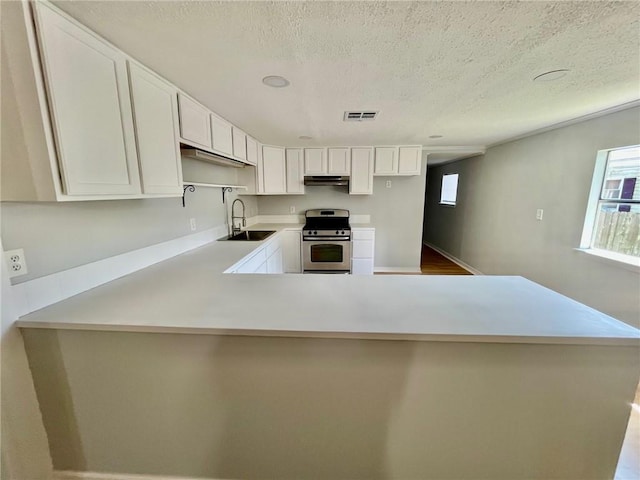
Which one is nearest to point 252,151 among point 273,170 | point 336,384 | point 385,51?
point 273,170

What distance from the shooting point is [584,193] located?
8.41ft

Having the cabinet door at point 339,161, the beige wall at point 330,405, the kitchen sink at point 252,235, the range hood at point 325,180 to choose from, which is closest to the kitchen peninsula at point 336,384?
the beige wall at point 330,405

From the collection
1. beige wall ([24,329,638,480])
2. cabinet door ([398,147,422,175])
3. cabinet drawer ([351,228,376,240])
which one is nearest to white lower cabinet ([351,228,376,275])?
cabinet drawer ([351,228,376,240])

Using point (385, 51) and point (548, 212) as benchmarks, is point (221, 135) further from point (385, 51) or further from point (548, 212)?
point (548, 212)

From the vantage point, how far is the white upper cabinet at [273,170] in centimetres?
388

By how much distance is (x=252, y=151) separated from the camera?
11.2 feet

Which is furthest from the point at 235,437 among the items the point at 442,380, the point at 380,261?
the point at 380,261

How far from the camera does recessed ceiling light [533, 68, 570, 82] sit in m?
1.51

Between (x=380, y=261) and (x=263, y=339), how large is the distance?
3854 mm

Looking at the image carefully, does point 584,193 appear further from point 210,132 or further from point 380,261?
point 210,132

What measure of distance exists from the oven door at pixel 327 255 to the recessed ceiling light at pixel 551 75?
9.00 ft

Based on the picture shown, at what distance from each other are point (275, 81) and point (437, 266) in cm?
453

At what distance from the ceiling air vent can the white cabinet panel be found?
1.98 metres

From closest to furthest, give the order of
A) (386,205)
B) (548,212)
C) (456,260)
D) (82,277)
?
1. (82,277)
2. (548,212)
3. (386,205)
4. (456,260)
